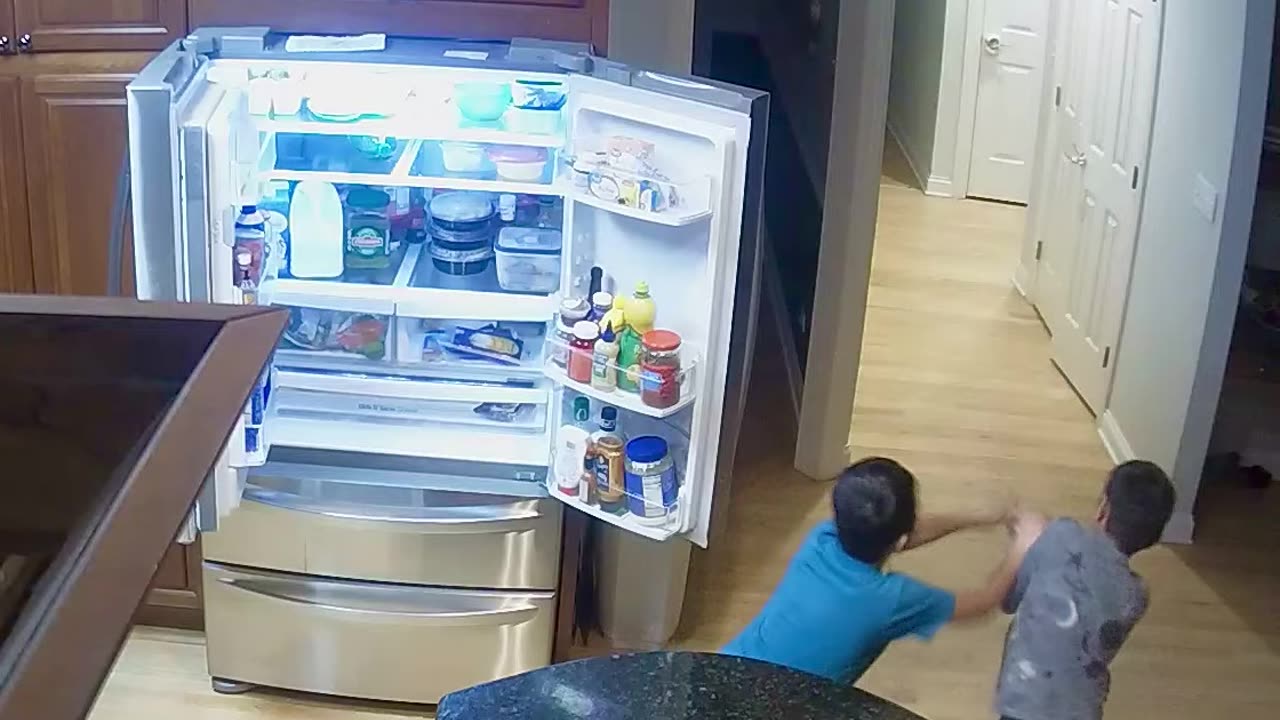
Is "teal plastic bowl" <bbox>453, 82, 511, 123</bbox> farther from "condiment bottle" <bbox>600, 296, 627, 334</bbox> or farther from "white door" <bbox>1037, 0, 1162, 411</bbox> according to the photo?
"white door" <bbox>1037, 0, 1162, 411</bbox>

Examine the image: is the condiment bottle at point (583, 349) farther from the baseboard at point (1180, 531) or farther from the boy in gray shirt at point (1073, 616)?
the baseboard at point (1180, 531)

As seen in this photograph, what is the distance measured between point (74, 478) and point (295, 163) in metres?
1.87

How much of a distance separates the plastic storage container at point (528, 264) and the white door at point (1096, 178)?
7.27 feet

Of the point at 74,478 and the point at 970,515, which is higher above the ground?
the point at 74,478

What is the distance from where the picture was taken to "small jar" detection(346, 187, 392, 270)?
300 cm

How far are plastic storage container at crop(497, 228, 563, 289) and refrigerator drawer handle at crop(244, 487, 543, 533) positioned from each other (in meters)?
0.44

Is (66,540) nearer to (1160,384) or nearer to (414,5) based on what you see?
(414,5)

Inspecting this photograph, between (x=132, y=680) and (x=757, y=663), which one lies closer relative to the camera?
(x=757, y=663)

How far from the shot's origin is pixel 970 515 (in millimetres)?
2434

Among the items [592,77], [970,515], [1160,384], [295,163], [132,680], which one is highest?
[592,77]

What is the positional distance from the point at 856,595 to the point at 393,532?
1167 millimetres

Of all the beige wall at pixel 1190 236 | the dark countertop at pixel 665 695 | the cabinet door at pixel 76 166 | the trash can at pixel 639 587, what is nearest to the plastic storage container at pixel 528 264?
the trash can at pixel 639 587

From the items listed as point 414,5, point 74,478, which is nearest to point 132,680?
point 414,5

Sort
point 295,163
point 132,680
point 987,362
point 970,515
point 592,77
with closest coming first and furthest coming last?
point 970,515
point 592,77
point 295,163
point 132,680
point 987,362
